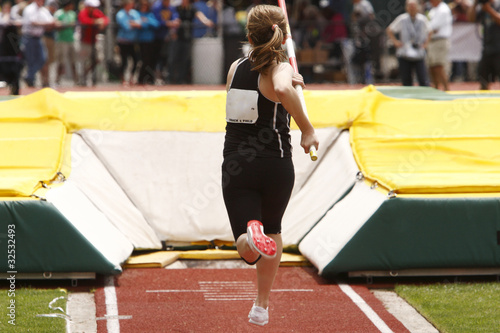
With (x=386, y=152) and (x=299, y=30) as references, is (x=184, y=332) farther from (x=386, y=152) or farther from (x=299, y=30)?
(x=299, y=30)

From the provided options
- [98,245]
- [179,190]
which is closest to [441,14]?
[179,190]

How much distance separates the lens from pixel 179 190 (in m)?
8.18

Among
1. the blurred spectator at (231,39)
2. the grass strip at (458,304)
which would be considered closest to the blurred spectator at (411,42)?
the blurred spectator at (231,39)

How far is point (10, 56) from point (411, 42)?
7700mm

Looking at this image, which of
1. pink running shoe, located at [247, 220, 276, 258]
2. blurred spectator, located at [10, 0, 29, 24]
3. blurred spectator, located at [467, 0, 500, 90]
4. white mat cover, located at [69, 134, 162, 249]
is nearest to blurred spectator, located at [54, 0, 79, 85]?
blurred spectator, located at [10, 0, 29, 24]

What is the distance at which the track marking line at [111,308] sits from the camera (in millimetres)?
5758

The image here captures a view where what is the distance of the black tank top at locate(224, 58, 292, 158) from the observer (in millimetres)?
4918

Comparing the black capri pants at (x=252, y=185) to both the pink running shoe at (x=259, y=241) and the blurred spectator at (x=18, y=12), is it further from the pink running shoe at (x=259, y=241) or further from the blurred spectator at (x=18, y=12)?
the blurred spectator at (x=18, y=12)

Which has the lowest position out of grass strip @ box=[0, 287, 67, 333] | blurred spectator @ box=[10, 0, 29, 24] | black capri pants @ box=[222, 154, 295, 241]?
grass strip @ box=[0, 287, 67, 333]

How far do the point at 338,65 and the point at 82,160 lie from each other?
11.3 m

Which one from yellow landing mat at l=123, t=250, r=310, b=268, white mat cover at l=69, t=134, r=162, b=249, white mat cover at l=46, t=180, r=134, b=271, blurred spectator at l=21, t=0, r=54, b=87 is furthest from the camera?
blurred spectator at l=21, t=0, r=54, b=87

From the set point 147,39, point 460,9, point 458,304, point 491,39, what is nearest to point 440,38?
point 491,39

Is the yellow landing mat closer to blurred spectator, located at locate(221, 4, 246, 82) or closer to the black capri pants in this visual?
Result: the black capri pants

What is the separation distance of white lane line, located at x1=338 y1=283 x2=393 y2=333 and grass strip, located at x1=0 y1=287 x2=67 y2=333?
221 cm
